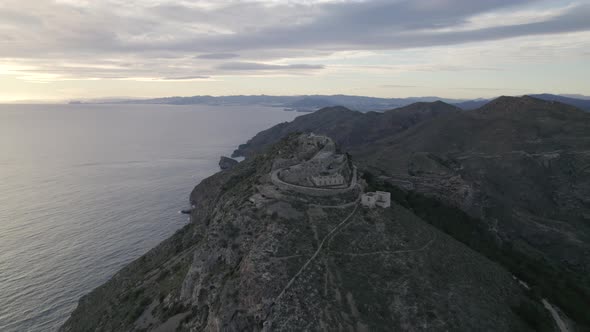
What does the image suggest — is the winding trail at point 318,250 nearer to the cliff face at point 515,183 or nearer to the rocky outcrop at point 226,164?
the cliff face at point 515,183

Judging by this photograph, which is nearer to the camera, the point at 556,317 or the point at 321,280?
the point at 321,280

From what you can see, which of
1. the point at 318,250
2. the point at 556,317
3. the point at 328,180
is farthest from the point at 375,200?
the point at 556,317

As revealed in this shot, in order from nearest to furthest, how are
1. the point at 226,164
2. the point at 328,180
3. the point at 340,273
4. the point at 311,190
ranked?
the point at 340,273 → the point at 311,190 → the point at 328,180 → the point at 226,164

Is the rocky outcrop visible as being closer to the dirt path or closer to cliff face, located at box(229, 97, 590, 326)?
cliff face, located at box(229, 97, 590, 326)

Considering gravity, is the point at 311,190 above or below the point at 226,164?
above

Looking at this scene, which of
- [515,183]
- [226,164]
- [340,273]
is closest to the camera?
[340,273]

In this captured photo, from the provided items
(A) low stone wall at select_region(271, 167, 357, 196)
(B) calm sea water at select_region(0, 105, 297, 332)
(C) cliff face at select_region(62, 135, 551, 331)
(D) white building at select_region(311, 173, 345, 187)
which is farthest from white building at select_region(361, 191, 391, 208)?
(B) calm sea water at select_region(0, 105, 297, 332)

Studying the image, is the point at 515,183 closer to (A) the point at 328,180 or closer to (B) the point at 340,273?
(A) the point at 328,180

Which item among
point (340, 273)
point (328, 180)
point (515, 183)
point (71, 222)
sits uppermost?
point (328, 180)
